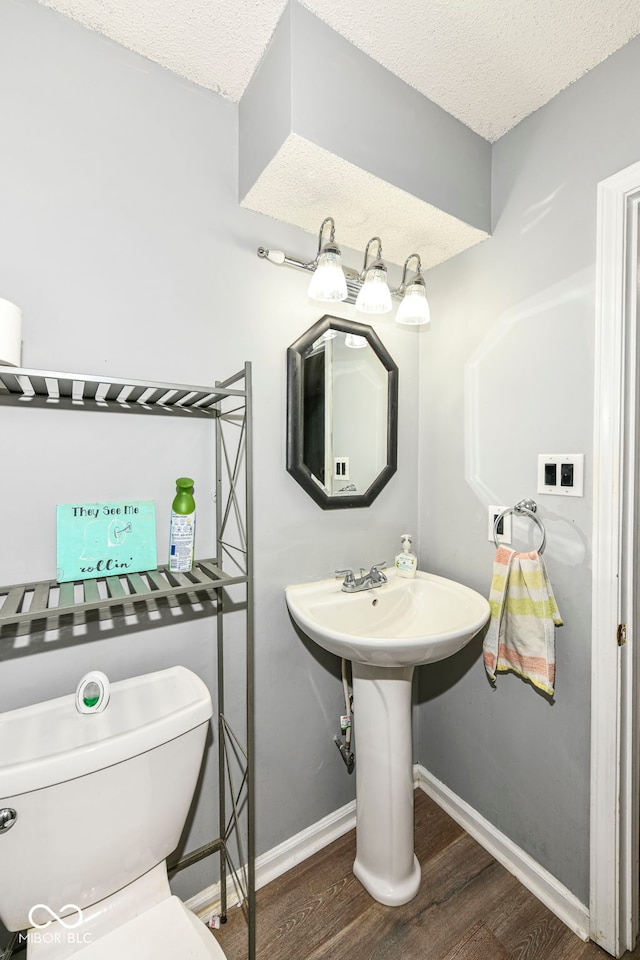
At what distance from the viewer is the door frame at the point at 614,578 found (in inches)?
44.2

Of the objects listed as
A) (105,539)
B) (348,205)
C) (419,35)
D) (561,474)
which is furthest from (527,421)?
(105,539)

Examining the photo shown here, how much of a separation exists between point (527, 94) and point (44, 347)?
1552 millimetres

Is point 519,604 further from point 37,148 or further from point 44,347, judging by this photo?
point 37,148

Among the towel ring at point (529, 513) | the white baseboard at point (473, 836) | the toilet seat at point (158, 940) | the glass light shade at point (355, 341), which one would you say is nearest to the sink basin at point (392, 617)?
the towel ring at point (529, 513)

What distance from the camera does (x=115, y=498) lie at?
110cm

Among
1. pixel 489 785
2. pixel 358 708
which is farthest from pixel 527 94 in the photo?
pixel 489 785

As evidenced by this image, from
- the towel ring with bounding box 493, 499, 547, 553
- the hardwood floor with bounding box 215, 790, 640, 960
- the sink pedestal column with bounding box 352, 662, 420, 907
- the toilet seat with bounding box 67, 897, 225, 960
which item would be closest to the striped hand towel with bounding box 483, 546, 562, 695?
the towel ring with bounding box 493, 499, 547, 553

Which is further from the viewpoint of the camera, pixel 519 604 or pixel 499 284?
pixel 499 284

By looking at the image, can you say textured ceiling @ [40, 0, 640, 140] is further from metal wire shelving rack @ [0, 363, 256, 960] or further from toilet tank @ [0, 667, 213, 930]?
toilet tank @ [0, 667, 213, 930]

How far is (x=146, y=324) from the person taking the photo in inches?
45.3

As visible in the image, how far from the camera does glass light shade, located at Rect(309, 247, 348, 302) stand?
1.25 m

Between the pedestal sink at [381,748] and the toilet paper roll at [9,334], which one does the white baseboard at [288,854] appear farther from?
the toilet paper roll at [9,334]

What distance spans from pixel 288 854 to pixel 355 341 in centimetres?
177

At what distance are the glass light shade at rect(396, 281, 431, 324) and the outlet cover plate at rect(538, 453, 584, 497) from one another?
2.00 ft
